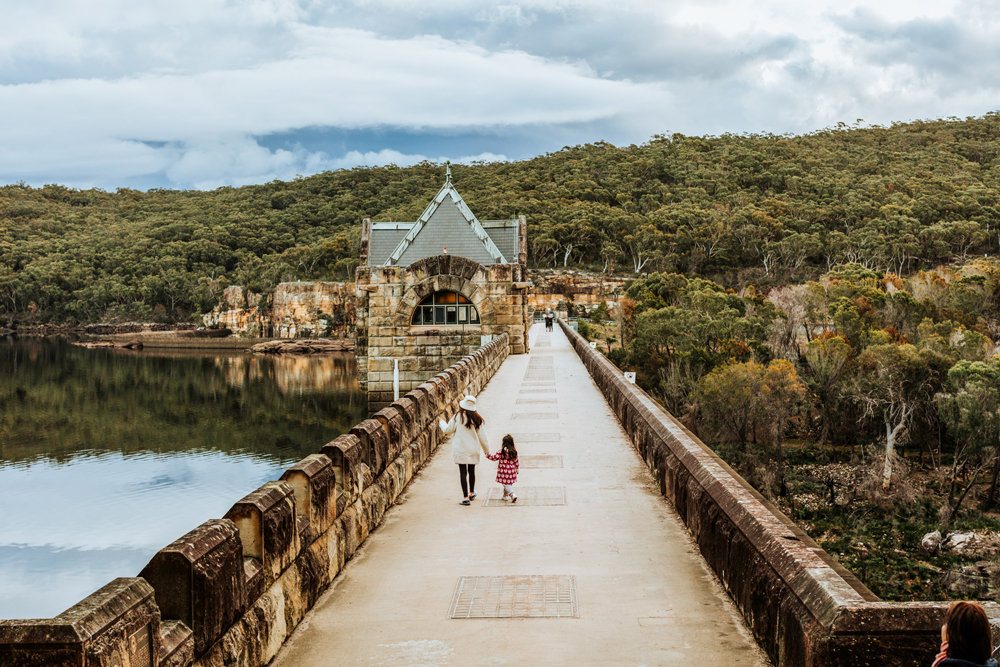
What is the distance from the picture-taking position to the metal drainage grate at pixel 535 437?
1430 centimetres

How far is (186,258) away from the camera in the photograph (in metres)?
128

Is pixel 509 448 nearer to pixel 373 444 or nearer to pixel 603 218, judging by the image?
pixel 373 444

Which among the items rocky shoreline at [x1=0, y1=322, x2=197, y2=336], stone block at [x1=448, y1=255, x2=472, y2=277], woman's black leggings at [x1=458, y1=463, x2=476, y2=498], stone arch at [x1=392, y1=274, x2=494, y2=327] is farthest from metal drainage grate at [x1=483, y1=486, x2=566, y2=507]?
rocky shoreline at [x1=0, y1=322, x2=197, y2=336]

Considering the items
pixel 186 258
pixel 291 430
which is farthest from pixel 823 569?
pixel 186 258

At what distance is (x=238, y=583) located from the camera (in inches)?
195

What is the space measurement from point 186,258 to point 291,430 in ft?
332

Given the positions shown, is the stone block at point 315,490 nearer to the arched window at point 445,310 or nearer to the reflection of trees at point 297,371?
the arched window at point 445,310

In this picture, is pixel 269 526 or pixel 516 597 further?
pixel 516 597

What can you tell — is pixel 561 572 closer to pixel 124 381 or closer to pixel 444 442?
pixel 444 442

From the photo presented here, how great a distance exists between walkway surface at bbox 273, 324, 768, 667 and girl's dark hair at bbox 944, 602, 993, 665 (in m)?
1.90

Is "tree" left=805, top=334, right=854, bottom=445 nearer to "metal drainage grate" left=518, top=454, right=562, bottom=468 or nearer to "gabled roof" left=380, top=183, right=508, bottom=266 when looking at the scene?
"gabled roof" left=380, top=183, right=508, bottom=266

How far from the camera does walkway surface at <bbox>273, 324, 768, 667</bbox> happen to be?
5573 millimetres

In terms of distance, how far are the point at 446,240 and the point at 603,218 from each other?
7915 cm

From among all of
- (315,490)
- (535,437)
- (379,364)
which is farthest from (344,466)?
(379,364)
